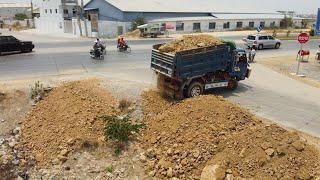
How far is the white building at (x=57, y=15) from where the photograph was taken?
222ft

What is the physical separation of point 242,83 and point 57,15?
56.1m

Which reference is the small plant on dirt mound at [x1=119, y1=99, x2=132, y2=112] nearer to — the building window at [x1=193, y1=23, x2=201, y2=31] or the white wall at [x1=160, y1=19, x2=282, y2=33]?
the white wall at [x1=160, y1=19, x2=282, y2=33]

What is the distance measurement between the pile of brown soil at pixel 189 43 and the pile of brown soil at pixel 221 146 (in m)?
3.60

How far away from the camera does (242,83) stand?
21.8m

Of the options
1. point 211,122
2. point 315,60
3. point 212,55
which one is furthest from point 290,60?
point 211,122

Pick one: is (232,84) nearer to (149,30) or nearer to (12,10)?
(149,30)

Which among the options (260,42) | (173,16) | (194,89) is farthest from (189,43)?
(173,16)

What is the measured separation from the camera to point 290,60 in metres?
32.0

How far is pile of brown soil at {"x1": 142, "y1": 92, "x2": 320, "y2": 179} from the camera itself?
11023 mm

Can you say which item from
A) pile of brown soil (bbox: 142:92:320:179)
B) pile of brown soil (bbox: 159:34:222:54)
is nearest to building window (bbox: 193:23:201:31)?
Answer: pile of brown soil (bbox: 159:34:222:54)

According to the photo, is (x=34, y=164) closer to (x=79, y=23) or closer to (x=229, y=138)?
(x=229, y=138)

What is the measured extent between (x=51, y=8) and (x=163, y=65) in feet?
204

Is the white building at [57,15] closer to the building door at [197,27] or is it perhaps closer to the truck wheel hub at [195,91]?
the building door at [197,27]

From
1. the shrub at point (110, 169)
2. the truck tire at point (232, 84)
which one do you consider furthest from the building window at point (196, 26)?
the shrub at point (110, 169)
